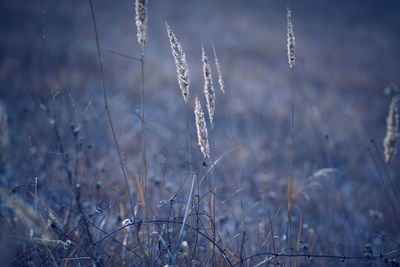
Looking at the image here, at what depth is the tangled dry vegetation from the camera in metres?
1.27

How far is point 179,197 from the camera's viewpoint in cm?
171

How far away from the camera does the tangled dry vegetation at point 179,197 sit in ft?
4.16

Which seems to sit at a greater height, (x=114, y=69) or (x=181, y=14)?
(x=181, y=14)

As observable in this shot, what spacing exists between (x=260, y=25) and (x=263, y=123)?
9498mm

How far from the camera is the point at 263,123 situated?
5.34m

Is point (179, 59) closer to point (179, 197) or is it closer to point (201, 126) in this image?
point (201, 126)

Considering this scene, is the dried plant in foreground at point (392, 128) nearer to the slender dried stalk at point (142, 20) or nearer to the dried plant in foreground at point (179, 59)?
the dried plant in foreground at point (179, 59)

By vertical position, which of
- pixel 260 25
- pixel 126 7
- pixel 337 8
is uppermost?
pixel 337 8

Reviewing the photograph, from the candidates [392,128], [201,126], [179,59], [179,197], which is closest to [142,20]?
[179,59]

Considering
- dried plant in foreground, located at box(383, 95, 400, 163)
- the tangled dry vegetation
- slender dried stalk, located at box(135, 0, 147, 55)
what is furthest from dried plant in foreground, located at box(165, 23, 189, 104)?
dried plant in foreground, located at box(383, 95, 400, 163)

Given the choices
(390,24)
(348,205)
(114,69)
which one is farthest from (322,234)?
(390,24)

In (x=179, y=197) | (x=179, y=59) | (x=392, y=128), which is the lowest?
(x=179, y=197)

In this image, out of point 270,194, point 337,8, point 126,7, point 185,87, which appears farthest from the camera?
point 337,8

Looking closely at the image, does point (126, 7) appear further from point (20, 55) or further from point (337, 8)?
point (337, 8)
